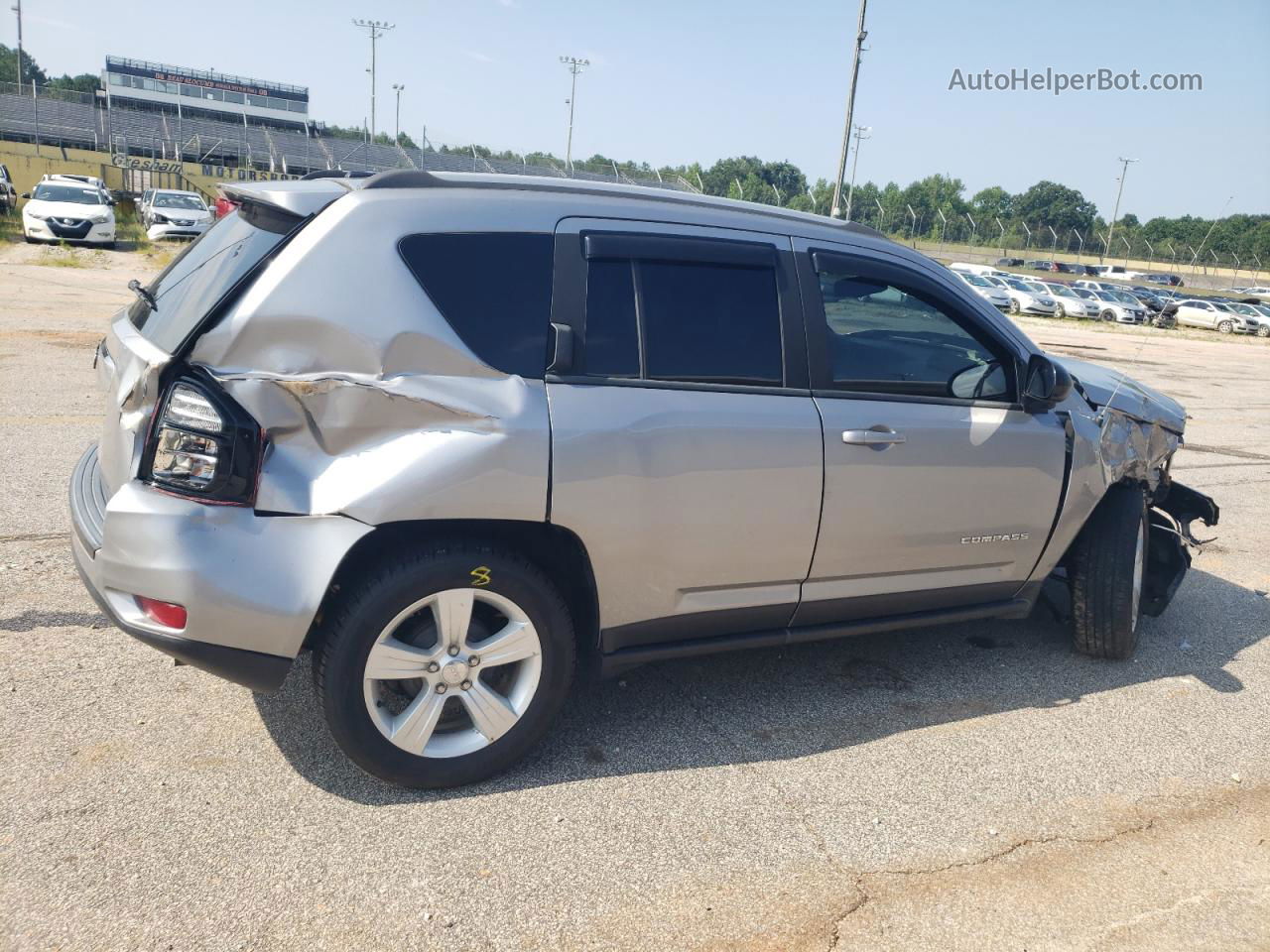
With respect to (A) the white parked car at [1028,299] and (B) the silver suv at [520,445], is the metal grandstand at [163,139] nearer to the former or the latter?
(A) the white parked car at [1028,299]

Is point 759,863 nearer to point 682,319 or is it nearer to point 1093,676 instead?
point 682,319

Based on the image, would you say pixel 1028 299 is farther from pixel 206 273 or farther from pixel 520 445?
pixel 206 273

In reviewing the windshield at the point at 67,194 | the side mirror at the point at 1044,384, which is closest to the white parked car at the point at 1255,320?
the windshield at the point at 67,194

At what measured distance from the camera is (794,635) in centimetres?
383

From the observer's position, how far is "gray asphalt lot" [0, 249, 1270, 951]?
273 cm

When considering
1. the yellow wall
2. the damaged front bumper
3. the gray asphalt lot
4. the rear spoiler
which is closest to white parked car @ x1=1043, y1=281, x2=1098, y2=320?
the yellow wall

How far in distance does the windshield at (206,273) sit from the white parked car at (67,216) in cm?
2346

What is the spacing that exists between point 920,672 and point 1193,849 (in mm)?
1364

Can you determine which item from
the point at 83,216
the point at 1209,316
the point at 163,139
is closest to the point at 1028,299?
the point at 1209,316

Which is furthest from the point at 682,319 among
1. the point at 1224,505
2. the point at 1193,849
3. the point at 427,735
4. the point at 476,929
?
the point at 1224,505

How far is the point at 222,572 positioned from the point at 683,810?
161cm

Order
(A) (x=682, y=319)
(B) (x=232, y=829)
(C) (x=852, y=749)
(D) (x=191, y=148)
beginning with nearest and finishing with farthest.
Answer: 1. (B) (x=232, y=829)
2. (A) (x=682, y=319)
3. (C) (x=852, y=749)
4. (D) (x=191, y=148)

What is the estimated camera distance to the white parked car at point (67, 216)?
23500 mm

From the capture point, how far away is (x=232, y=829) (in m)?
2.98
